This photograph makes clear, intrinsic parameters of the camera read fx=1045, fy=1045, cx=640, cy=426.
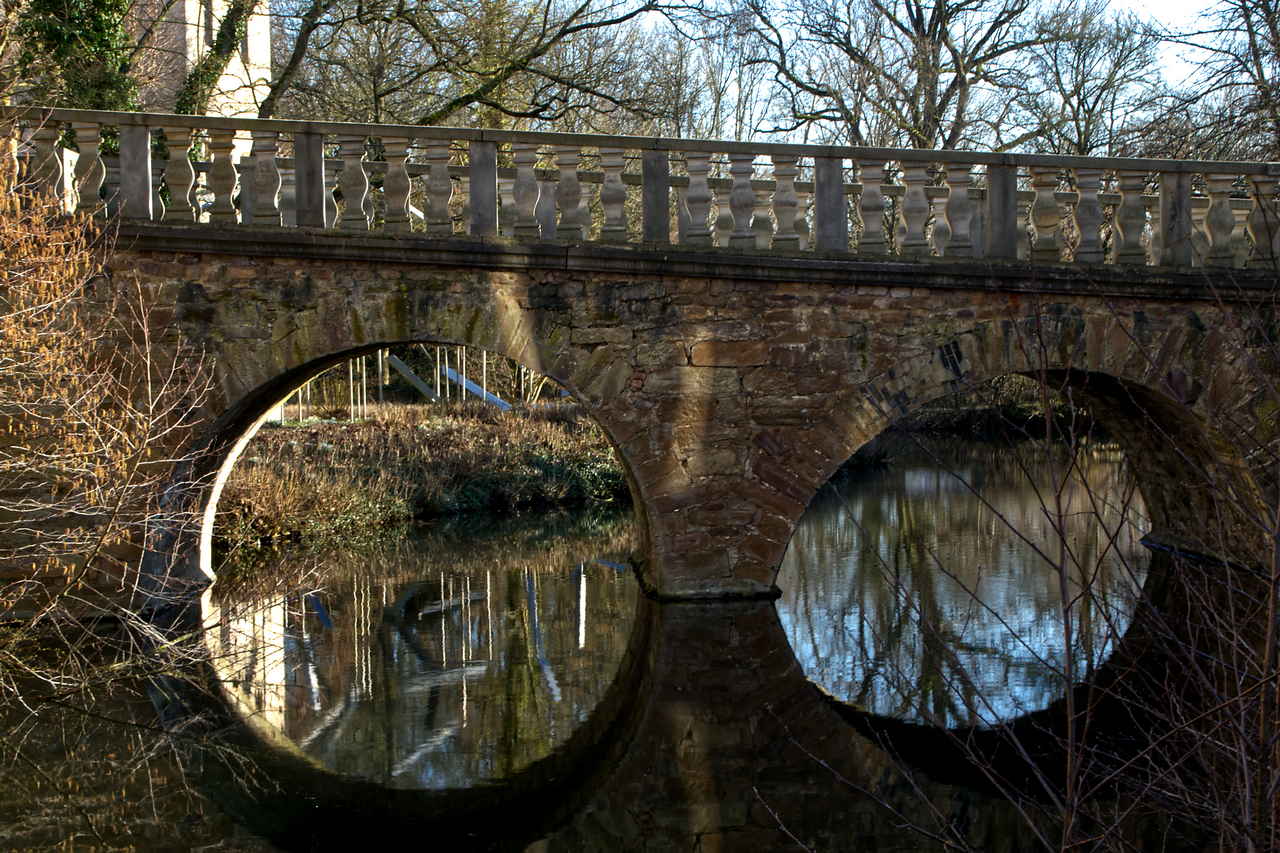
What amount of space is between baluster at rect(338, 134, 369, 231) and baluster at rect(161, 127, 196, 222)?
1043mm

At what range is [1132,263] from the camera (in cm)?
787

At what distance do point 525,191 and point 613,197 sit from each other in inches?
24.5

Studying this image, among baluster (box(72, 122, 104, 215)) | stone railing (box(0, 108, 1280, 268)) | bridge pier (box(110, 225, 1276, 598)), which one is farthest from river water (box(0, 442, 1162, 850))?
baluster (box(72, 122, 104, 215))

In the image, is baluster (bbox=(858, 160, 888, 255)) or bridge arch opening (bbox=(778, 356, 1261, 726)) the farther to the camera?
baluster (bbox=(858, 160, 888, 255))

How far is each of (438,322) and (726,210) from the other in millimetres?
2271

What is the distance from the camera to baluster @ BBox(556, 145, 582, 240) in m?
7.48

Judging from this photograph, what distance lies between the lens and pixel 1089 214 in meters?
7.80

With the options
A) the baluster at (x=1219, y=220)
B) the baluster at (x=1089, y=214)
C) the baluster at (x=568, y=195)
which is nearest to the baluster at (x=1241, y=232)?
the baluster at (x=1219, y=220)

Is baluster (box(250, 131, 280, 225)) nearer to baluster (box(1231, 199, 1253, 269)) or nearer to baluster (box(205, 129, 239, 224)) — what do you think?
baluster (box(205, 129, 239, 224))

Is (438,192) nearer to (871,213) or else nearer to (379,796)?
(871,213)

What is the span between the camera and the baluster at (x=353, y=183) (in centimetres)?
717

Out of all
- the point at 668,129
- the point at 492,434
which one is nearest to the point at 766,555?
the point at 492,434

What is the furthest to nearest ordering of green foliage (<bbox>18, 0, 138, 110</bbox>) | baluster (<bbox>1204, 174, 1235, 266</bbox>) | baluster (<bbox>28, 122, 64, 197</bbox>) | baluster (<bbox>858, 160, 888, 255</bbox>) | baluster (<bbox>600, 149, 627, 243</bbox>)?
green foliage (<bbox>18, 0, 138, 110</bbox>)
baluster (<bbox>1204, 174, 1235, 266</bbox>)
baluster (<bbox>858, 160, 888, 255</bbox>)
baluster (<bbox>600, 149, 627, 243</bbox>)
baluster (<bbox>28, 122, 64, 197</bbox>)

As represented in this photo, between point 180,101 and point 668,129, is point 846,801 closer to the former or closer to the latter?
point 180,101
